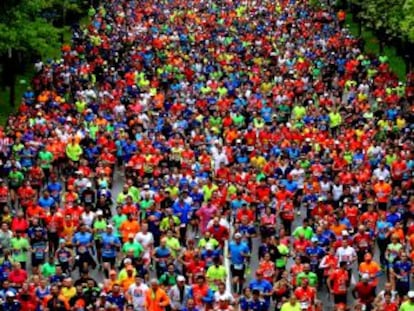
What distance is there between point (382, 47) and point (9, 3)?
21654 millimetres

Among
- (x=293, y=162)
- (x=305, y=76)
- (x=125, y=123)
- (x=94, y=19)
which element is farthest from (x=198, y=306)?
(x=94, y=19)

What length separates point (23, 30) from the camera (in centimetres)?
3481

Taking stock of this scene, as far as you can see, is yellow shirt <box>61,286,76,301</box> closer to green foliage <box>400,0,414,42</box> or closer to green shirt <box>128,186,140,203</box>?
green shirt <box>128,186,140,203</box>

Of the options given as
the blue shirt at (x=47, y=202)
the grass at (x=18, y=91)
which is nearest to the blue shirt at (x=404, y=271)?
the blue shirt at (x=47, y=202)

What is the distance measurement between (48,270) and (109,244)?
5.89ft

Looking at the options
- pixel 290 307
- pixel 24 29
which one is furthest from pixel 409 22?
pixel 290 307

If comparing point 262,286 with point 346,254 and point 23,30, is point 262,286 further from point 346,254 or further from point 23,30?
point 23,30

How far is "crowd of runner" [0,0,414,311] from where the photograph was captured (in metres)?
19.1

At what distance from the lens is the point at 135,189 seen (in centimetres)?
2417

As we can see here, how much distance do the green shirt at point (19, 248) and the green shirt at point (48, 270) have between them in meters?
1.23

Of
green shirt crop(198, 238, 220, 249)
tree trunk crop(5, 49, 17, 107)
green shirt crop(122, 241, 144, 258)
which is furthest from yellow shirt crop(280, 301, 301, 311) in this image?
tree trunk crop(5, 49, 17, 107)

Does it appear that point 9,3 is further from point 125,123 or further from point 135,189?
point 135,189

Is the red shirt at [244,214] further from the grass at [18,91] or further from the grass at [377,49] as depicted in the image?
the grass at [377,49]

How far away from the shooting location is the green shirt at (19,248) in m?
20.9
